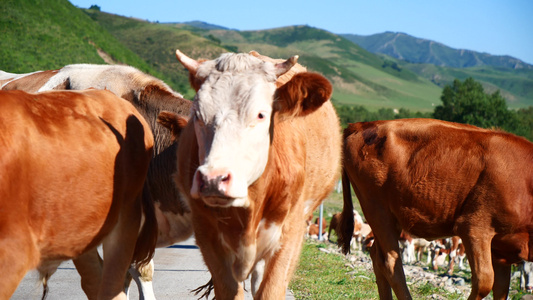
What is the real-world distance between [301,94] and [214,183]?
3.34 ft

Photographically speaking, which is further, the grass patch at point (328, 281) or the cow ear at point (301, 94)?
the grass patch at point (328, 281)

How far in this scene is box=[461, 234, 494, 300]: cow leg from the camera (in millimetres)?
6691

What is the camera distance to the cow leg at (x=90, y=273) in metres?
4.65

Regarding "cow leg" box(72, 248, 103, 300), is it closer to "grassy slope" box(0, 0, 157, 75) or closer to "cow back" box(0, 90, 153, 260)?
"cow back" box(0, 90, 153, 260)

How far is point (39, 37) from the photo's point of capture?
45031mm

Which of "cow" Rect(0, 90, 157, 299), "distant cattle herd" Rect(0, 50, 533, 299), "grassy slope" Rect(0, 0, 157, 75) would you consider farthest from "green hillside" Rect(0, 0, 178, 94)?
"cow" Rect(0, 90, 157, 299)

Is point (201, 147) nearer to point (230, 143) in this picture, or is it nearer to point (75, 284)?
point (230, 143)

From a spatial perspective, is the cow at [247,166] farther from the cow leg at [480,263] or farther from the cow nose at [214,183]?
the cow leg at [480,263]

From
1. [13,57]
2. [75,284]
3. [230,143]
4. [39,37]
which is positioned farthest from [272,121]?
[39,37]

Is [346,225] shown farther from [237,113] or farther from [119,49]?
[119,49]

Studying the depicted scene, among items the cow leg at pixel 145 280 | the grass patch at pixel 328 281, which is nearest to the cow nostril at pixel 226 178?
the cow leg at pixel 145 280

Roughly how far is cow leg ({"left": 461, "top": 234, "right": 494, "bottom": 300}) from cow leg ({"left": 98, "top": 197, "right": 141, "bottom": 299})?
13.3 feet

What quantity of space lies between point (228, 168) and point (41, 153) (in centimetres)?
114

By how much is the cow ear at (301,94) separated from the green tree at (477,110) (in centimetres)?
7131
